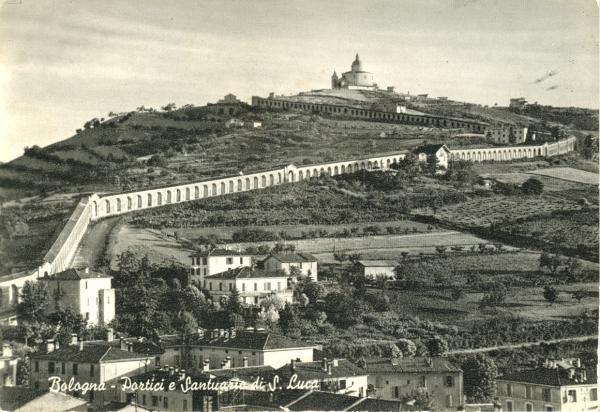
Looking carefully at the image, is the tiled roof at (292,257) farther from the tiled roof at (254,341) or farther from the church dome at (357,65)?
the church dome at (357,65)

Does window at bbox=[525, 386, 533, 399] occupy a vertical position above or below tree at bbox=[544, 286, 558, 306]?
below

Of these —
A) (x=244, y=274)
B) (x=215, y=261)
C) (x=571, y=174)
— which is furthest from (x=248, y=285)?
(x=571, y=174)

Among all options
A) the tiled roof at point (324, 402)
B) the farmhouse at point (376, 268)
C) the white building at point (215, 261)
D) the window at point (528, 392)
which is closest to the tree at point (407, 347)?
the farmhouse at point (376, 268)

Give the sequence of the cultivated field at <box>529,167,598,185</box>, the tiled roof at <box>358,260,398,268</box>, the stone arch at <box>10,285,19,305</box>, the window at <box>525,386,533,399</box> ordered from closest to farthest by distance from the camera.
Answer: the window at <box>525,386,533,399</box>, the stone arch at <box>10,285,19,305</box>, the tiled roof at <box>358,260,398,268</box>, the cultivated field at <box>529,167,598,185</box>

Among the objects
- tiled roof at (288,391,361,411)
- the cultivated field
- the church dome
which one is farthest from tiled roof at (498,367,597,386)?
the cultivated field

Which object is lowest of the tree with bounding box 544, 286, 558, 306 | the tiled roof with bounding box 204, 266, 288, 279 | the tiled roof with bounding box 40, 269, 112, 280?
the tree with bounding box 544, 286, 558, 306

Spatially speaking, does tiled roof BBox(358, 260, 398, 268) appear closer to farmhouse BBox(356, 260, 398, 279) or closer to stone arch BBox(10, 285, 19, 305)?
farmhouse BBox(356, 260, 398, 279)

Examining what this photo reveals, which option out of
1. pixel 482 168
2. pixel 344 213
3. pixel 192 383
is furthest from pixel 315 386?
pixel 482 168
